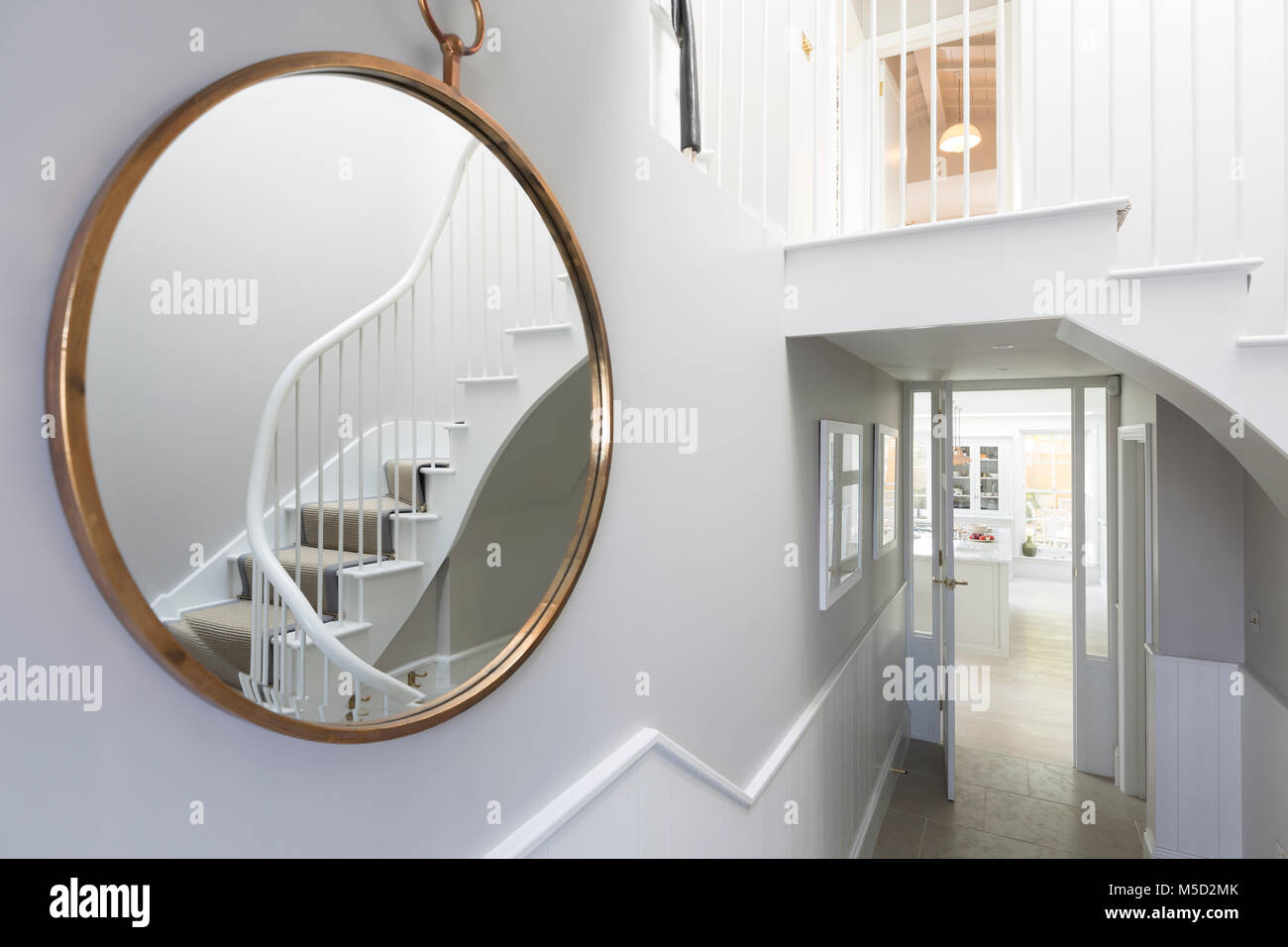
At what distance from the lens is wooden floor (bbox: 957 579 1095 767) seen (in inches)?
168

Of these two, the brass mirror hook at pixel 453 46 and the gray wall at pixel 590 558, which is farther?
the brass mirror hook at pixel 453 46

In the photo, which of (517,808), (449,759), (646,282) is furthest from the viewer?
(646,282)

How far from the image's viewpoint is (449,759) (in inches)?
35.2

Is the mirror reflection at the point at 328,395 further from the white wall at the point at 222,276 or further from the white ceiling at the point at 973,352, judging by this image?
the white ceiling at the point at 973,352

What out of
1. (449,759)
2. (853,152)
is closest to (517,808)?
(449,759)

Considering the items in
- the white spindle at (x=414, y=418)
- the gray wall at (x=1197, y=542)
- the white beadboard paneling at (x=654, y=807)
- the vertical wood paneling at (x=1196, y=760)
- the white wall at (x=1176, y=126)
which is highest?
the white wall at (x=1176, y=126)

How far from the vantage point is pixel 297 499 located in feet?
2.24

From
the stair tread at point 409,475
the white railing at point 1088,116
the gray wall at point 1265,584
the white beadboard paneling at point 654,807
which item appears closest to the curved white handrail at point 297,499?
the stair tread at point 409,475

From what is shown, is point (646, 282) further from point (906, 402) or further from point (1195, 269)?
point (906, 402)

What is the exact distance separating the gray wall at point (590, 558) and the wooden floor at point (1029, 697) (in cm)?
276

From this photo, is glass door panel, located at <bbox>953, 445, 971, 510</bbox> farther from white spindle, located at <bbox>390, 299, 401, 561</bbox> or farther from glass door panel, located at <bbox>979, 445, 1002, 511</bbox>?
white spindle, located at <bbox>390, 299, 401, 561</bbox>

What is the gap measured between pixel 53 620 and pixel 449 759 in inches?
19.7

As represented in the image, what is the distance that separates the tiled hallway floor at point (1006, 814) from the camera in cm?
324

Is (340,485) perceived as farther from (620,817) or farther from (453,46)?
(620,817)
